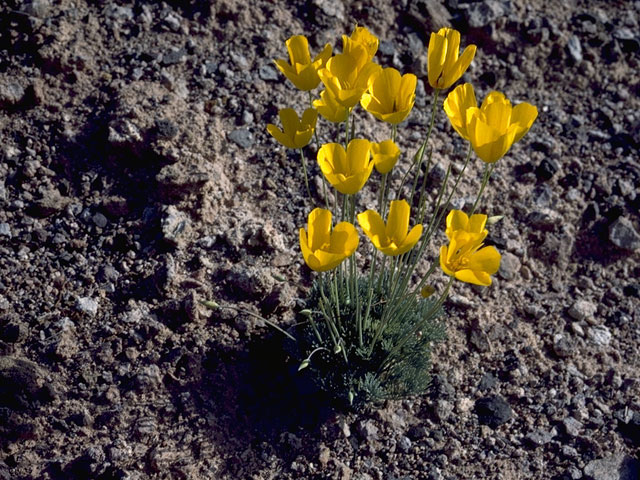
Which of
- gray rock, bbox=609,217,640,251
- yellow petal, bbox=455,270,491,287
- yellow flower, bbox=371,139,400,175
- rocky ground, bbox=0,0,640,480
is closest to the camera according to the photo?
yellow petal, bbox=455,270,491,287

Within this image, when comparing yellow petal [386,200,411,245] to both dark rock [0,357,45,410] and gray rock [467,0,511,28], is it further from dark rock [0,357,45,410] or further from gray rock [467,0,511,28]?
gray rock [467,0,511,28]

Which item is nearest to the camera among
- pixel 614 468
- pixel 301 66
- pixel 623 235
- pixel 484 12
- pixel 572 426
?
pixel 301 66

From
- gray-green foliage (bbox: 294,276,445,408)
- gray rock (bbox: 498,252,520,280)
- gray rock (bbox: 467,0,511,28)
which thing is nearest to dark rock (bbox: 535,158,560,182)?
gray rock (bbox: 498,252,520,280)

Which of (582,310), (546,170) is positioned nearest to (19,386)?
(582,310)

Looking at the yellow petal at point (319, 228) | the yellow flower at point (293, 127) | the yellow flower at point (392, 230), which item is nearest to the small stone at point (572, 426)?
the yellow flower at point (392, 230)

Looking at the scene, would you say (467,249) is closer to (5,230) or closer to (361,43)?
(361,43)

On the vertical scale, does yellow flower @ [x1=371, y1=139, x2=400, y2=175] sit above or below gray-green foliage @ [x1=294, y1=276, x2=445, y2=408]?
above

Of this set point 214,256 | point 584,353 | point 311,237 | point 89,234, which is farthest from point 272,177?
point 584,353
